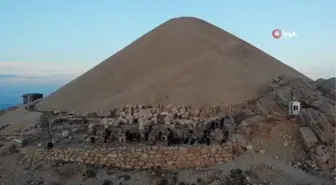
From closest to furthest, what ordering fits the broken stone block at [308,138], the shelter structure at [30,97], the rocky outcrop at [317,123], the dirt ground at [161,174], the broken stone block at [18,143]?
the dirt ground at [161,174] → the broken stone block at [308,138] → the rocky outcrop at [317,123] → the broken stone block at [18,143] → the shelter structure at [30,97]

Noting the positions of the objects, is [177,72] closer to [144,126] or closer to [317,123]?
[144,126]

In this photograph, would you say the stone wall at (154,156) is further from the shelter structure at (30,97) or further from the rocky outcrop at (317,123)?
the shelter structure at (30,97)

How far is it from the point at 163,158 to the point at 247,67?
11540 millimetres

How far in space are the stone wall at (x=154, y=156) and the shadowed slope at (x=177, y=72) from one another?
5.97 m

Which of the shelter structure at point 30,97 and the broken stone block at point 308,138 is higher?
the shelter structure at point 30,97

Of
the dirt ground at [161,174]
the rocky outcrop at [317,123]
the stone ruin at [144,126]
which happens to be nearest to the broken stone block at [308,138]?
the rocky outcrop at [317,123]

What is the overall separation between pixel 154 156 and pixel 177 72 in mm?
9993

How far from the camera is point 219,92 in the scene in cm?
2289

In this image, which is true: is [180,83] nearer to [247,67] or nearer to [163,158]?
[247,67]

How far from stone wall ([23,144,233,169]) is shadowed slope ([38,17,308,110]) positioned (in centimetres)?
597

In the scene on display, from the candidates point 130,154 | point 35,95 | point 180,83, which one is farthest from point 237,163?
point 35,95

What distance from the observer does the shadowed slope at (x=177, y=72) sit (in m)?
23.3

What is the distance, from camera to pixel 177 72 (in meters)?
25.5

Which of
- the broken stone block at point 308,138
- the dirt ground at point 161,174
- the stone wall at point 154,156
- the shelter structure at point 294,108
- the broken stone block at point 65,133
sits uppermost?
the shelter structure at point 294,108
